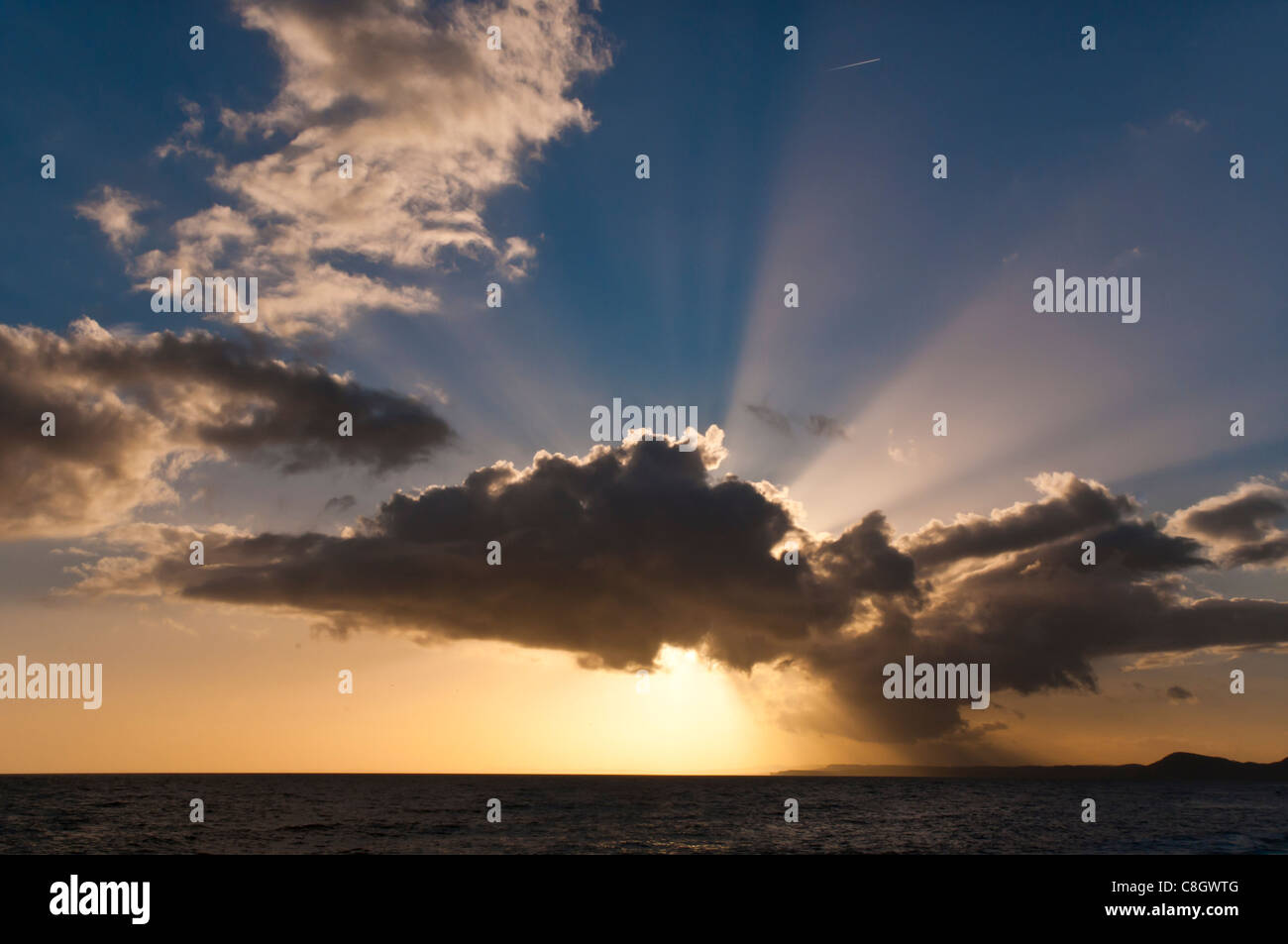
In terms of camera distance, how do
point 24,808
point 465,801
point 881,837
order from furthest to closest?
point 465,801 → point 24,808 → point 881,837

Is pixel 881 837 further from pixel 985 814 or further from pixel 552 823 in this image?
pixel 985 814

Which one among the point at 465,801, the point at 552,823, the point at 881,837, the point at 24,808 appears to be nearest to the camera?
the point at 881,837

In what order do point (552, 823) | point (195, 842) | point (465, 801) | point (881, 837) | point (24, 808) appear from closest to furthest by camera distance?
point (195, 842), point (881, 837), point (552, 823), point (24, 808), point (465, 801)
